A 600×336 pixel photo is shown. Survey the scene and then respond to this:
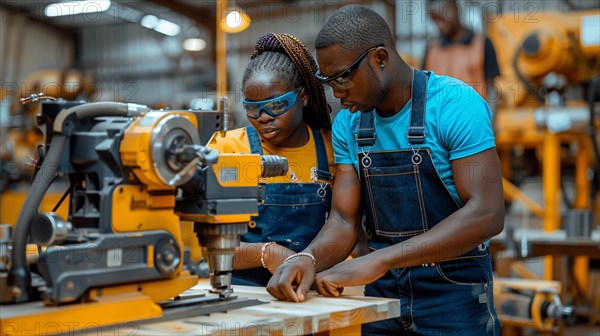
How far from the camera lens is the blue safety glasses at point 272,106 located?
2.64 m

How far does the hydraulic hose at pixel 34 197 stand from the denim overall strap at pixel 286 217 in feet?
3.03

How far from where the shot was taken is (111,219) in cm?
181

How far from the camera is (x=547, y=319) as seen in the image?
16.0 ft

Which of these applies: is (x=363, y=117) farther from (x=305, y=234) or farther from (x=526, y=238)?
(x=526, y=238)

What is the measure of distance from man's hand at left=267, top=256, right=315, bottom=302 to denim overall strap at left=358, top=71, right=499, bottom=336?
0.33m

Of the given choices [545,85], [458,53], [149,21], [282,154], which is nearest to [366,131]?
[282,154]

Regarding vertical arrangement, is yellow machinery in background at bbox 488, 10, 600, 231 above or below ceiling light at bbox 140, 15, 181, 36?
below

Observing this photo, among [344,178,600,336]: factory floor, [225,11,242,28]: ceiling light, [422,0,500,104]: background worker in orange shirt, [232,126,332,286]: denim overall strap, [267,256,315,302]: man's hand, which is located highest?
[225,11,242,28]: ceiling light

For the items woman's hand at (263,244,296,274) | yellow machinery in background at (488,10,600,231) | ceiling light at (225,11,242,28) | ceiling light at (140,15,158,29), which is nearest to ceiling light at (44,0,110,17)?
ceiling light at (225,11,242,28)

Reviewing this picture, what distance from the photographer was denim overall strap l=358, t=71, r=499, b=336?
92.1 inches

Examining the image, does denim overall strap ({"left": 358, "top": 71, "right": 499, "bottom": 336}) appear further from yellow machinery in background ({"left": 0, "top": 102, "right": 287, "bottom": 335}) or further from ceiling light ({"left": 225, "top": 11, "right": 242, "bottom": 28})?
ceiling light ({"left": 225, "top": 11, "right": 242, "bottom": 28})

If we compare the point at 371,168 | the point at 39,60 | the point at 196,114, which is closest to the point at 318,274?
the point at 371,168

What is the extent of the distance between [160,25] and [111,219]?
507 inches

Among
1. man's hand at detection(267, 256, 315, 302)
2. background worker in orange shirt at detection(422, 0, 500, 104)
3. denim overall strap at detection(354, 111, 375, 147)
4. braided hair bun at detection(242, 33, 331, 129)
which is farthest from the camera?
background worker in orange shirt at detection(422, 0, 500, 104)
